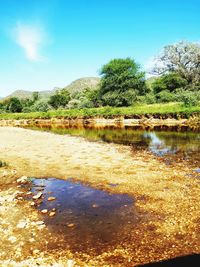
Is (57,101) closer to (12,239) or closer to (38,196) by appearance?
(38,196)

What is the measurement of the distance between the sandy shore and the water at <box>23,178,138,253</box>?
462mm

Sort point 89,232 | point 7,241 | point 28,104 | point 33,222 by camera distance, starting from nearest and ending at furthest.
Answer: point 7,241
point 89,232
point 33,222
point 28,104

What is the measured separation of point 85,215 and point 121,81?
69.7 metres

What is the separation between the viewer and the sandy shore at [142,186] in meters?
7.05

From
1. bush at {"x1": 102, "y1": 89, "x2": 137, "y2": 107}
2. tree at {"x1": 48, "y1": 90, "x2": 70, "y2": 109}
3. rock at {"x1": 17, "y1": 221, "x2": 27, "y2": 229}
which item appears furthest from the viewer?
tree at {"x1": 48, "y1": 90, "x2": 70, "y2": 109}

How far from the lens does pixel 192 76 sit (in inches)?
3187

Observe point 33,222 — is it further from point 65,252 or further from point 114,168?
point 114,168

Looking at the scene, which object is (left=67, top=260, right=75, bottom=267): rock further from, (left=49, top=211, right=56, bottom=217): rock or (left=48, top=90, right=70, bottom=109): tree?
(left=48, top=90, right=70, bottom=109): tree

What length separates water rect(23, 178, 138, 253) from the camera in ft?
25.0

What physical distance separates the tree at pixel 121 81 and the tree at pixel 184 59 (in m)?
9.47

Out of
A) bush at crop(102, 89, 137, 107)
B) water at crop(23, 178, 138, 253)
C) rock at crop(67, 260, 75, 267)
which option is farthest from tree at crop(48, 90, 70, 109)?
rock at crop(67, 260, 75, 267)

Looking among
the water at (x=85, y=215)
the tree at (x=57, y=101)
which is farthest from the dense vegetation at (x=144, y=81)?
the water at (x=85, y=215)

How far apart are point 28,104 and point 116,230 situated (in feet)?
401

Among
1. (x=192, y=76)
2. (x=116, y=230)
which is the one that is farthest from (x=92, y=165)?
(x=192, y=76)
